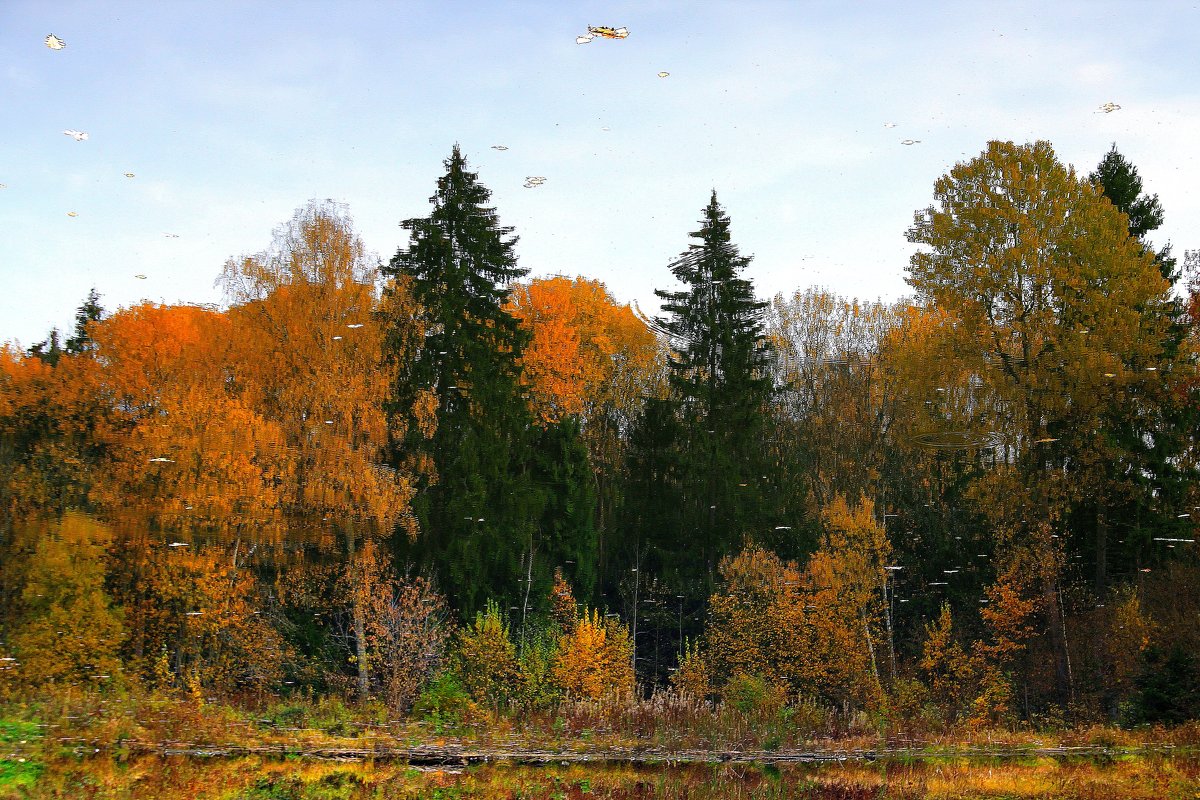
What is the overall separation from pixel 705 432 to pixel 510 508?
8501mm

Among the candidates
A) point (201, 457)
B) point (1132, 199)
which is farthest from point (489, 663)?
point (1132, 199)

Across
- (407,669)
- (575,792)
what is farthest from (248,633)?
(575,792)

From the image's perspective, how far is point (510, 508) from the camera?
32219mm

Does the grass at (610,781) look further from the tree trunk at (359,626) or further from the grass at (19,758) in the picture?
the tree trunk at (359,626)

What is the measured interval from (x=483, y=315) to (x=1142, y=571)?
21.8 meters

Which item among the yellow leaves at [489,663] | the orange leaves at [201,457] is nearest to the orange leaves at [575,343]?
the yellow leaves at [489,663]

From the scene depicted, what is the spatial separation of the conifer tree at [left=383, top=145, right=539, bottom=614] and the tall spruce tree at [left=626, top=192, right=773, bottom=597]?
604cm

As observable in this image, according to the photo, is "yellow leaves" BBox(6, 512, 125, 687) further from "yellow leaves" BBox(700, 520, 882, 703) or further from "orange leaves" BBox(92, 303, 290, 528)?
"yellow leaves" BBox(700, 520, 882, 703)

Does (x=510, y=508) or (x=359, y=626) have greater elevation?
(x=510, y=508)

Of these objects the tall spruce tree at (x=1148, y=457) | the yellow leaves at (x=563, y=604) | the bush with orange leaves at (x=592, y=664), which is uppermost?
the tall spruce tree at (x=1148, y=457)

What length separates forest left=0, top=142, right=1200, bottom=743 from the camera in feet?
90.2

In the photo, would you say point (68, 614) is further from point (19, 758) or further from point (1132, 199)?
point (1132, 199)

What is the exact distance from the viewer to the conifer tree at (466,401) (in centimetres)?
3038

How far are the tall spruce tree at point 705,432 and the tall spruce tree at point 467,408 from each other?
5767 millimetres
